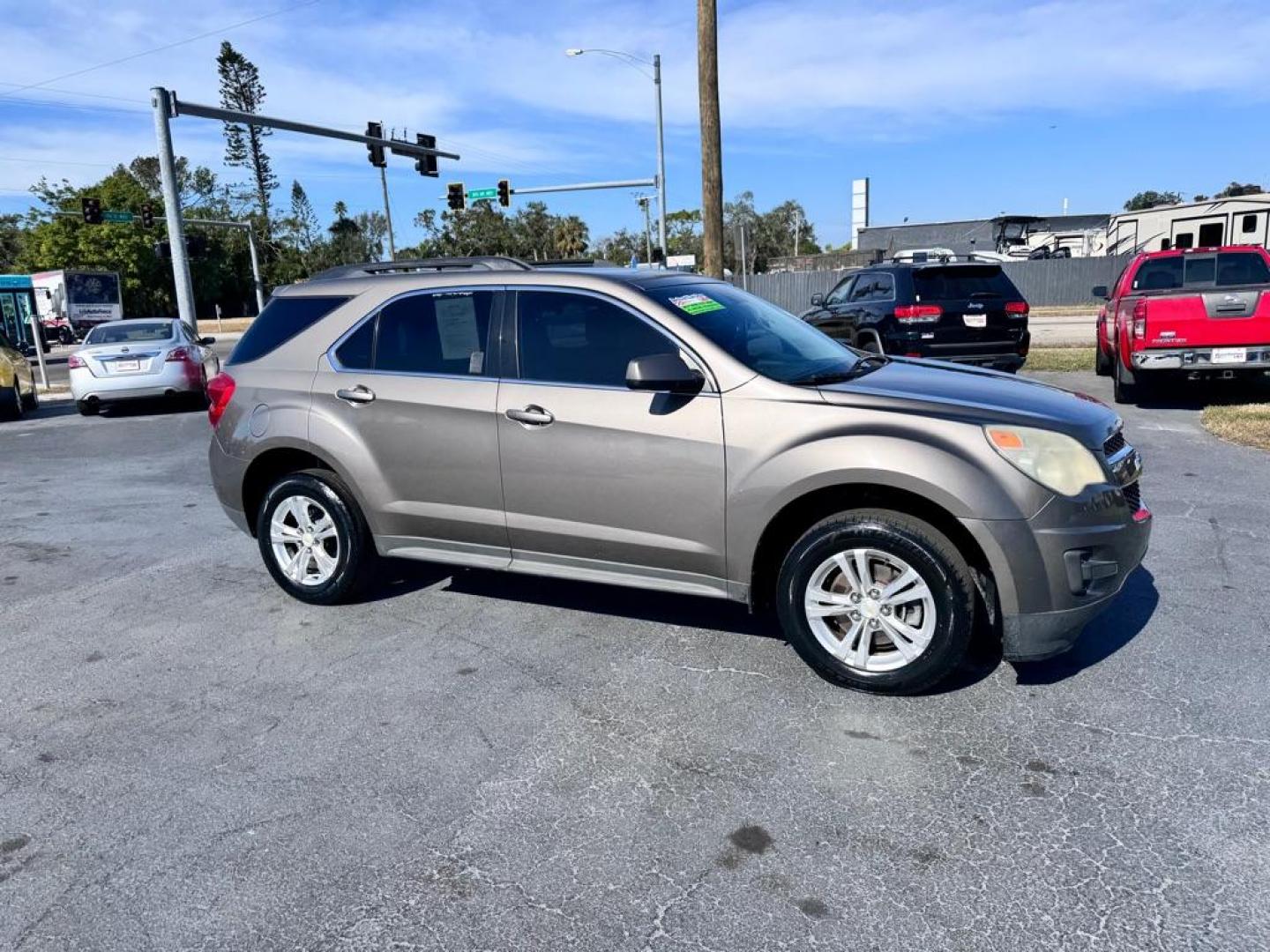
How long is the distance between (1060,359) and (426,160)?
62.7 ft

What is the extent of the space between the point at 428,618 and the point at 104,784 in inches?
72.1

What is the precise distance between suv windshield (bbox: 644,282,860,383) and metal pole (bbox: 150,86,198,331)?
1729 cm

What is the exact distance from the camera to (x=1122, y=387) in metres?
11.2

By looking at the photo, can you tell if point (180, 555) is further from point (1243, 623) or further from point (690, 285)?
point (1243, 623)

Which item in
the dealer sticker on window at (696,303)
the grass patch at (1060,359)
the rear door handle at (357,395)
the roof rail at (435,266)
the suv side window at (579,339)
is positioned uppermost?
the roof rail at (435,266)

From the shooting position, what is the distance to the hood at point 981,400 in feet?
12.3

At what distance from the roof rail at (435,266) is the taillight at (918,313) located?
709 centimetres

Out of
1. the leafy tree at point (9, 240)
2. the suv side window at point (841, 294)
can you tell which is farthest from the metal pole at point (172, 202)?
the leafy tree at point (9, 240)

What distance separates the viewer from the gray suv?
3.67 m

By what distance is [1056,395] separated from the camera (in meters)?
4.28

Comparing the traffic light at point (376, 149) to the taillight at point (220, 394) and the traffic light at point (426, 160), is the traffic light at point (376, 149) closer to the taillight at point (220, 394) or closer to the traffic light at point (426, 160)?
the traffic light at point (426, 160)

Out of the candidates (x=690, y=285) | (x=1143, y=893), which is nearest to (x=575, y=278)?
(x=690, y=285)

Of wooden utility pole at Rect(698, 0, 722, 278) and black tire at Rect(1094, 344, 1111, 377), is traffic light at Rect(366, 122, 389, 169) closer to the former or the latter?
wooden utility pole at Rect(698, 0, 722, 278)

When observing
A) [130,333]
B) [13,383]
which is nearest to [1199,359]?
[130,333]
